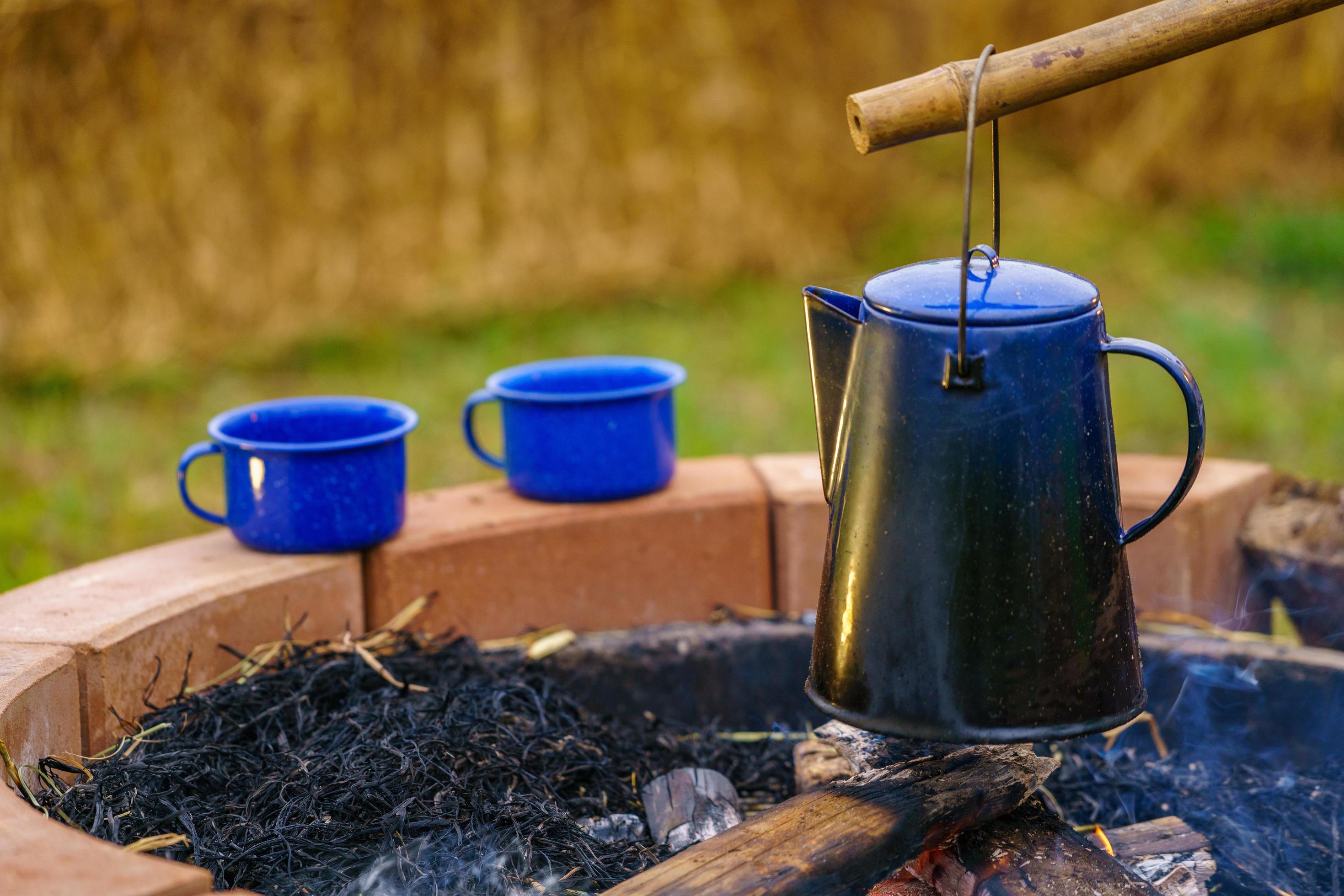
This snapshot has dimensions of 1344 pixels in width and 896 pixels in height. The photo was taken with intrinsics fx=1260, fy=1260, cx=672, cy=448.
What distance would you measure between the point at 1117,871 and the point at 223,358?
3760mm

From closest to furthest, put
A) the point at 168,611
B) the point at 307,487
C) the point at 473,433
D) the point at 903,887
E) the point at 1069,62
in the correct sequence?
the point at 1069,62
the point at 903,887
the point at 168,611
the point at 307,487
the point at 473,433

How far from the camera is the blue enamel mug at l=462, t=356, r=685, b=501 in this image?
76.6 inches

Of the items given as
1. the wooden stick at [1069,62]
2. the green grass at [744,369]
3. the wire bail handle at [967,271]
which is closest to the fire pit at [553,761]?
the wire bail handle at [967,271]

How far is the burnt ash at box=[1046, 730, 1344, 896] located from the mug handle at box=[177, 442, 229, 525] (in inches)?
49.6

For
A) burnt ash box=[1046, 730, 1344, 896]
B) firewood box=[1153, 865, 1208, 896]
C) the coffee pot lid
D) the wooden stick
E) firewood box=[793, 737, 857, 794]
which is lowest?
burnt ash box=[1046, 730, 1344, 896]

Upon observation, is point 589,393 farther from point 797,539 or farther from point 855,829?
point 855,829

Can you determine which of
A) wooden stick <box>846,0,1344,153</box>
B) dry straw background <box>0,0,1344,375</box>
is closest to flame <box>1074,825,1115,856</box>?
wooden stick <box>846,0,1344,153</box>

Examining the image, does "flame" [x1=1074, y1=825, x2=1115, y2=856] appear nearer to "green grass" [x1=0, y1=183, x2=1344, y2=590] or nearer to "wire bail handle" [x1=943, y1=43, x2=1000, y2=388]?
"wire bail handle" [x1=943, y1=43, x2=1000, y2=388]

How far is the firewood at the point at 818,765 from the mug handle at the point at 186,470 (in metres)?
0.91

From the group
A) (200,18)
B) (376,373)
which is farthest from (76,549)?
(200,18)

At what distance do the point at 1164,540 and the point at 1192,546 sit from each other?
5 centimetres

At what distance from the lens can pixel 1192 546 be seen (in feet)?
6.61

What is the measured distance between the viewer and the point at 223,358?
4.36m

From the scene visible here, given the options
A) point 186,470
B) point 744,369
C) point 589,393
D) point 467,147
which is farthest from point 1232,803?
point 467,147
